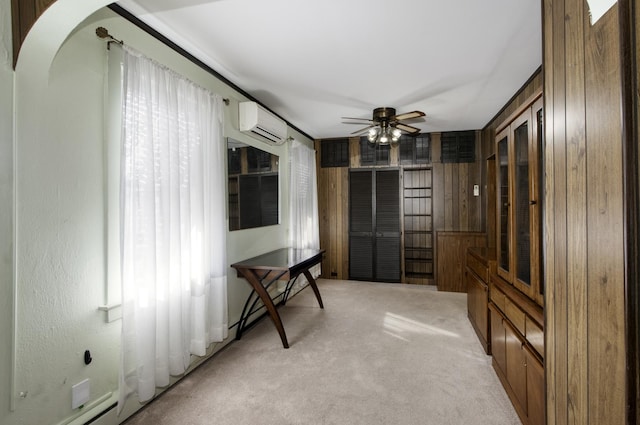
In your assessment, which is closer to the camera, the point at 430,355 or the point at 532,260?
the point at 532,260

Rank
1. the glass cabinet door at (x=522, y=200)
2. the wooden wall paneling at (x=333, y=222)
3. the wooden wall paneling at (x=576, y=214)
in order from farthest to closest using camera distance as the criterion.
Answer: the wooden wall paneling at (x=333, y=222) < the glass cabinet door at (x=522, y=200) < the wooden wall paneling at (x=576, y=214)

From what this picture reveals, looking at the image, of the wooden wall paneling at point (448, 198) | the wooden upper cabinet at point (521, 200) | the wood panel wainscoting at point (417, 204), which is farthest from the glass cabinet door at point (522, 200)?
the wooden wall paneling at point (448, 198)

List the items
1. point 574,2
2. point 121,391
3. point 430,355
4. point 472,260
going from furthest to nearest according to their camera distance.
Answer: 1. point 472,260
2. point 430,355
3. point 121,391
4. point 574,2

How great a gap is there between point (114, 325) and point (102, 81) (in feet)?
4.85

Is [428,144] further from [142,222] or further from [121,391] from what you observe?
[121,391]

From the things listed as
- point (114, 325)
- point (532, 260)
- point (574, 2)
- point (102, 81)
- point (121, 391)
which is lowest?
point (121, 391)

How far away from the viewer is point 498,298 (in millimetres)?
2359

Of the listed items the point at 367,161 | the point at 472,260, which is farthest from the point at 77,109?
the point at 367,161

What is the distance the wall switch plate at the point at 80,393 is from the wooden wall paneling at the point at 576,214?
2.21 metres

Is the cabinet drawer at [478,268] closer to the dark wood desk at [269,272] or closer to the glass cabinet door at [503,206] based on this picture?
the glass cabinet door at [503,206]

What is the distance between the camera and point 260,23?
2162mm

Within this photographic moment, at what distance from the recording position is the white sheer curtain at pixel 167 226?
189 cm

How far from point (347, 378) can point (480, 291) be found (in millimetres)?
1543

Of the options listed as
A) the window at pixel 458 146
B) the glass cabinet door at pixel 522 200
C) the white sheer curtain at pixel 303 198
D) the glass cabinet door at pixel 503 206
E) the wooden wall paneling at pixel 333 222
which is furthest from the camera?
the wooden wall paneling at pixel 333 222
